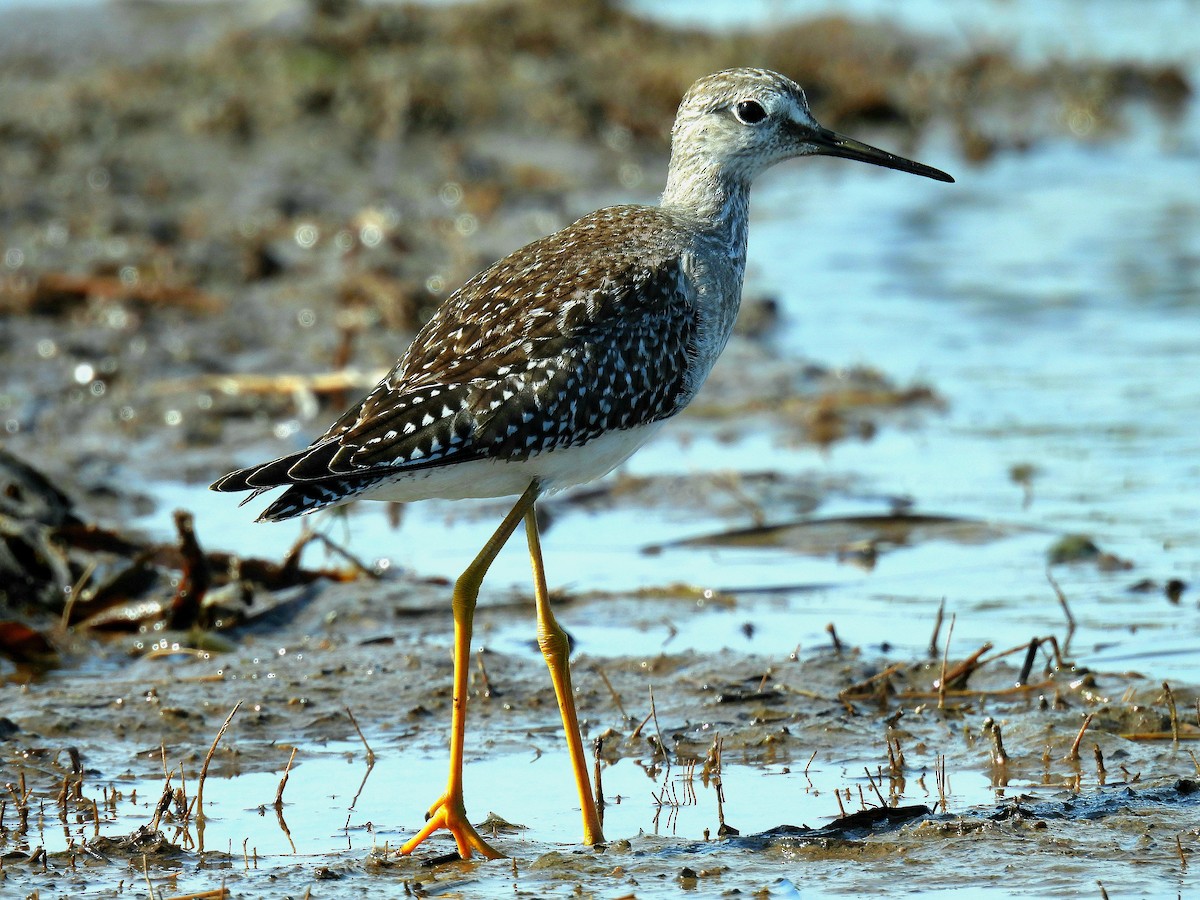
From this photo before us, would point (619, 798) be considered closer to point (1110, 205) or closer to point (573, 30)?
point (1110, 205)

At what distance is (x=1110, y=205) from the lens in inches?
656

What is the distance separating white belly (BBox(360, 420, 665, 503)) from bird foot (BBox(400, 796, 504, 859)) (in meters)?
1.00

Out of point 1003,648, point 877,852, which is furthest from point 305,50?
point 877,852

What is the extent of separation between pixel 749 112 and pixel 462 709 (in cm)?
268

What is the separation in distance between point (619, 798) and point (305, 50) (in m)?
13.3

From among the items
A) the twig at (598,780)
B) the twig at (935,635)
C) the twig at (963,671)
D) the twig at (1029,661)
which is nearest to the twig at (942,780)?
the twig at (963,671)

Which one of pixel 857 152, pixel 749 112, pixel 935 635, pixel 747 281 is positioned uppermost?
pixel 747 281

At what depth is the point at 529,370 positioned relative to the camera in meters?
6.00

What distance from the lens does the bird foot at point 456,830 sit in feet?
18.5

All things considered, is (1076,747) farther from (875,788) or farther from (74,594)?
(74,594)

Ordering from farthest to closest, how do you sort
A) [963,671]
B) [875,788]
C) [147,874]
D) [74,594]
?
[74,594] < [963,671] < [875,788] < [147,874]

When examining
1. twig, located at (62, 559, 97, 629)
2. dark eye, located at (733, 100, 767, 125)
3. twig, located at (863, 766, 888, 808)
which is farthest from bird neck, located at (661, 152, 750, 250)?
twig, located at (62, 559, 97, 629)

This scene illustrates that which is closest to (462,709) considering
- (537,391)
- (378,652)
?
(537,391)

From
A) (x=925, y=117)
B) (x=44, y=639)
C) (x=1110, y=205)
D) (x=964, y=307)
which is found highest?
(x=925, y=117)
